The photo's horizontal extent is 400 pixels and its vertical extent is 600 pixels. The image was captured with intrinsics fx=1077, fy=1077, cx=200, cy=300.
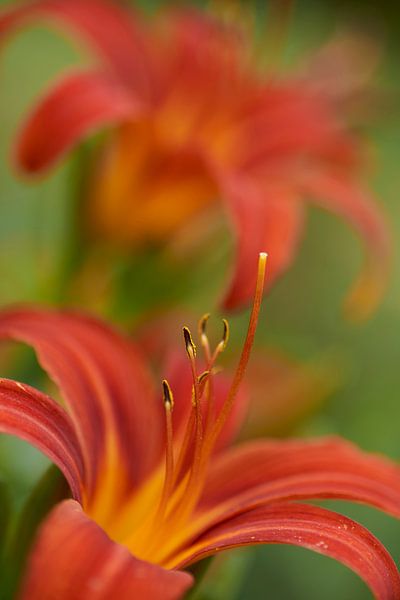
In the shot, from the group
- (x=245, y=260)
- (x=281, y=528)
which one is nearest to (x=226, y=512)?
(x=281, y=528)

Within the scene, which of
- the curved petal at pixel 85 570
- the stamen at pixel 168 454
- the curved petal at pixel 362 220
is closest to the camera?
the curved petal at pixel 85 570

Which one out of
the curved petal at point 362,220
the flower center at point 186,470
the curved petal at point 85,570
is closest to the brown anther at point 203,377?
the flower center at point 186,470

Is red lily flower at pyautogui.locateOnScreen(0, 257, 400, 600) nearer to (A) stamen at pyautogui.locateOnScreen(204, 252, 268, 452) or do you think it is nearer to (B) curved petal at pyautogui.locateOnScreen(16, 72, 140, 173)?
(A) stamen at pyautogui.locateOnScreen(204, 252, 268, 452)

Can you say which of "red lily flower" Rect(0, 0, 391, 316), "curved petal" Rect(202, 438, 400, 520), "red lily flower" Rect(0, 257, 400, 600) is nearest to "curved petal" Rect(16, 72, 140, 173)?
"red lily flower" Rect(0, 0, 391, 316)

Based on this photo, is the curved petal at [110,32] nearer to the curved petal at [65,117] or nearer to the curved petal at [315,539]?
the curved petal at [65,117]

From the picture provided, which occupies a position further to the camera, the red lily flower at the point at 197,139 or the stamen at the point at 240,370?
the red lily flower at the point at 197,139

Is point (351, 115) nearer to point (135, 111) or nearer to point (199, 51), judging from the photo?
point (199, 51)

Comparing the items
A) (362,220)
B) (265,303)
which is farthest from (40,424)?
(265,303)
